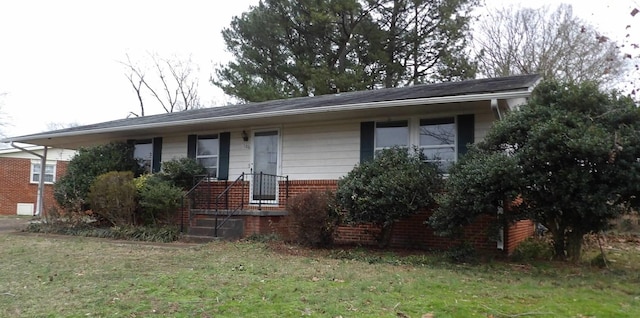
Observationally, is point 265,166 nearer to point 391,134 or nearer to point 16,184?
point 391,134

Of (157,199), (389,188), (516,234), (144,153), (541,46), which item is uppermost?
(541,46)

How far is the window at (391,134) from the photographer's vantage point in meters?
9.75

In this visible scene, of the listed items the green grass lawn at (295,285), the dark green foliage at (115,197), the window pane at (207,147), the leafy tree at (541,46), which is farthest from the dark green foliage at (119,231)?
the leafy tree at (541,46)

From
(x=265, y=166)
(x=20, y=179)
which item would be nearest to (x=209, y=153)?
(x=265, y=166)

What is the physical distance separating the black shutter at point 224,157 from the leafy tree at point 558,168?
6001mm

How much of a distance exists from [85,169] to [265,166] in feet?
16.6

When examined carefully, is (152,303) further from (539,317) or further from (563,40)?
(563,40)

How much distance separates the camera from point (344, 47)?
22.7 meters

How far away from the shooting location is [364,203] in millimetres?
8141

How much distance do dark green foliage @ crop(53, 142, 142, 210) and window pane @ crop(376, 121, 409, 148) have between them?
7.08 m

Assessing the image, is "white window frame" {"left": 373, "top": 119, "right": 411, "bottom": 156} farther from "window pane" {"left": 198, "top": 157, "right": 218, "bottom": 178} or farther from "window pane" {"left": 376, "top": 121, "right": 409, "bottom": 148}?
"window pane" {"left": 198, "top": 157, "right": 218, "bottom": 178}

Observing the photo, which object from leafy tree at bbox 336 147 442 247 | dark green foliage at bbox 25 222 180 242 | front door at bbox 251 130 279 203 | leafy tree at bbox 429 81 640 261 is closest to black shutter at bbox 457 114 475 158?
leafy tree at bbox 336 147 442 247

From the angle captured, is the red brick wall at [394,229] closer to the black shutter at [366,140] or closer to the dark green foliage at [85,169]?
the black shutter at [366,140]

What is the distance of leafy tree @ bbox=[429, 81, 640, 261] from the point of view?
6430 millimetres
